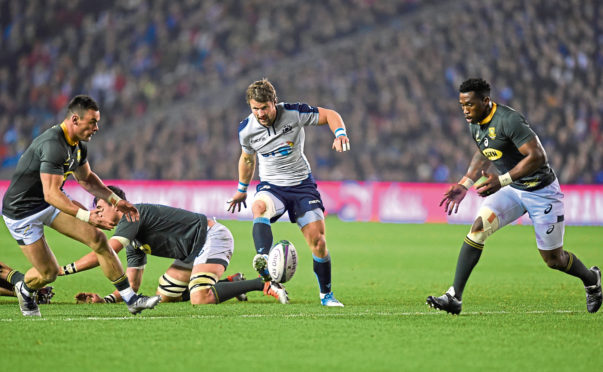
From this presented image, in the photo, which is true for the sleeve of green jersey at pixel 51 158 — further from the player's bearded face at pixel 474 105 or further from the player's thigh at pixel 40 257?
the player's bearded face at pixel 474 105

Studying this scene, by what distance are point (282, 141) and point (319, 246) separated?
115 centimetres

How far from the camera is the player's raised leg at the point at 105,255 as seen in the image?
7.23 metres

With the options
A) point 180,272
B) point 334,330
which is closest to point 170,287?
point 180,272

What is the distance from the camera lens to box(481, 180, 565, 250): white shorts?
764 cm

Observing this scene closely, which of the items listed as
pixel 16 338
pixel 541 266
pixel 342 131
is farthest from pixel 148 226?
pixel 541 266

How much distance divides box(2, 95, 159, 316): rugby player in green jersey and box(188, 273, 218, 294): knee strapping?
135 centimetres

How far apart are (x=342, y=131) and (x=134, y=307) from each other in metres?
2.60

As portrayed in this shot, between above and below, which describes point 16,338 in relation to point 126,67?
below

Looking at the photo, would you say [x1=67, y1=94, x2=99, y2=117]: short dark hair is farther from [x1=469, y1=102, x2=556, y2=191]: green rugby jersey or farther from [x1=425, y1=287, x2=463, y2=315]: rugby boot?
[x1=469, y1=102, x2=556, y2=191]: green rugby jersey

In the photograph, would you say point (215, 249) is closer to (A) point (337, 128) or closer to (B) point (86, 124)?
(A) point (337, 128)

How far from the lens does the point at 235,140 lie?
26.1 meters

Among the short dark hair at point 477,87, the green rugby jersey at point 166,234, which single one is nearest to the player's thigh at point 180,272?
the green rugby jersey at point 166,234

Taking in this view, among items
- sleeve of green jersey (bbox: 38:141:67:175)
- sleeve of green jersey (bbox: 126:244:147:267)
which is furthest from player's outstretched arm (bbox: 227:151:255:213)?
sleeve of green jersey (bbox: 38:141:67:175)

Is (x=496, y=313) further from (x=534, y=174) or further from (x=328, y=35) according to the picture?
(x=328, y=35)
